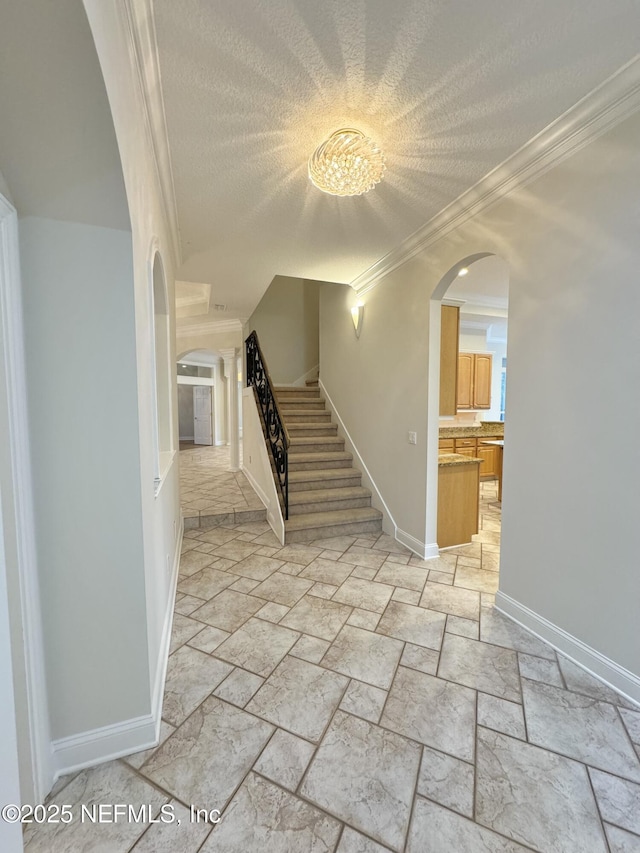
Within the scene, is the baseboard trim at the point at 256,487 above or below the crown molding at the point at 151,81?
below

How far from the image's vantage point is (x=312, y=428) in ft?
16.8

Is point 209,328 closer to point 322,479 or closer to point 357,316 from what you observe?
point 357,316

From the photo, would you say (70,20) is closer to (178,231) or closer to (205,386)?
(178,231)

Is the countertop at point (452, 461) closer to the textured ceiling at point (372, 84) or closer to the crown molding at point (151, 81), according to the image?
the textured ceiling at point (372, 84)

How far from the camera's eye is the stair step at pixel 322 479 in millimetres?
4184

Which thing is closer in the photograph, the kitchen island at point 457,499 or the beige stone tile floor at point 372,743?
the beige stone tile floor at point 372,743

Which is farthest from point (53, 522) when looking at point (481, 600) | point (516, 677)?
point (481, 600)

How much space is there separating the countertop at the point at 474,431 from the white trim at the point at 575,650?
134 inches

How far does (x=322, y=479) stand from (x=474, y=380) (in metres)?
3.72

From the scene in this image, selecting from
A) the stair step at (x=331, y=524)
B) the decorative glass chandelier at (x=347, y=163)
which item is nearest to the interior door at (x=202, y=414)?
the stair step at (x=331, y=524)

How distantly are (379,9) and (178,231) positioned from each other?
86.0 inches

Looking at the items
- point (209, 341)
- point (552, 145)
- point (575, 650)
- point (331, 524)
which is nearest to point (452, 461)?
point (331, 524)

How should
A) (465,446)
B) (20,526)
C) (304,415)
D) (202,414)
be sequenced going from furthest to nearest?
(202,414) < (465,446) < (304,415) < (20,526)

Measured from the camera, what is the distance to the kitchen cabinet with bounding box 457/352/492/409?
6.11m
